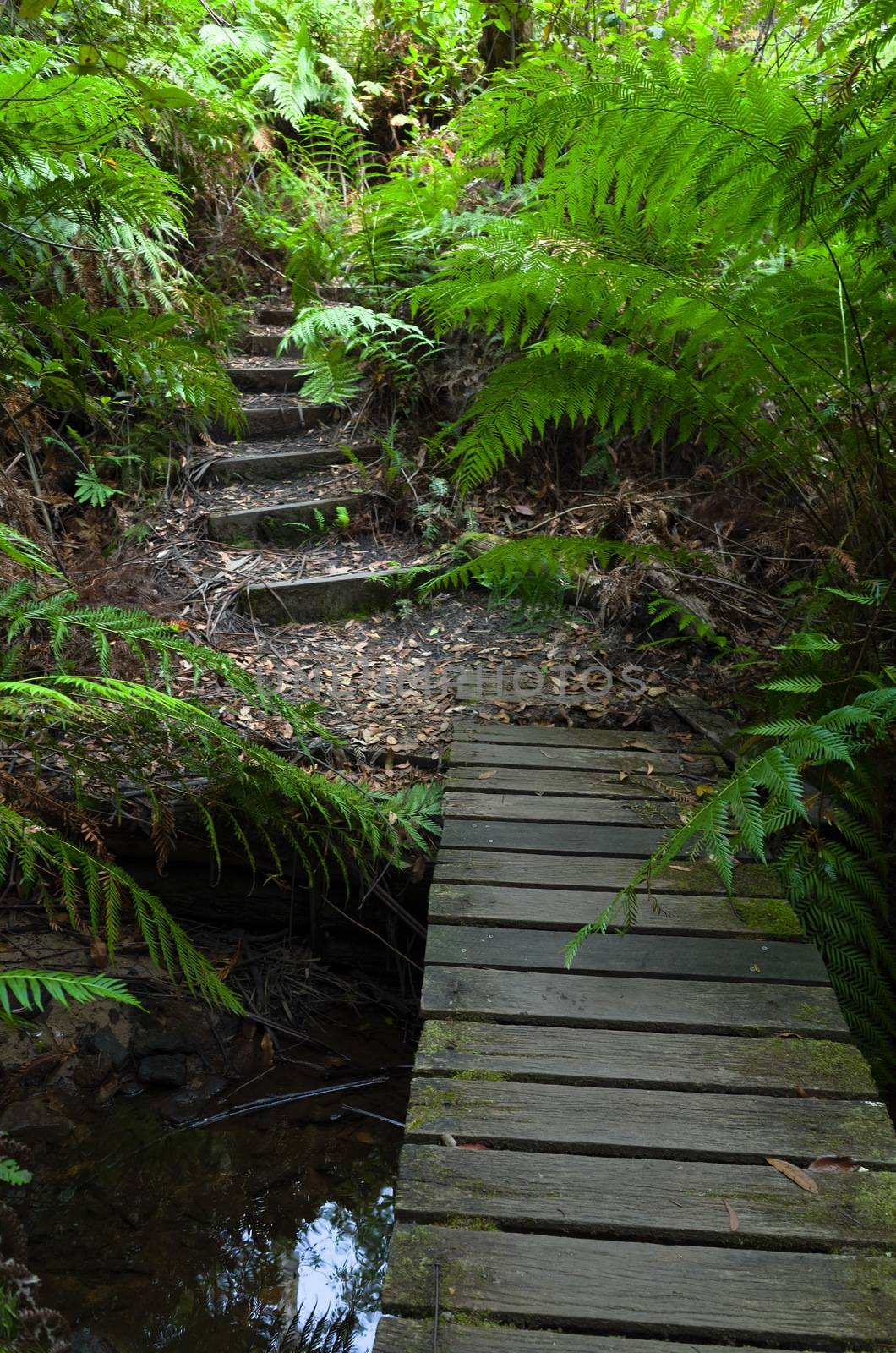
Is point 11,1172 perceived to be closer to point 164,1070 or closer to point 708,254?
point 164,1070

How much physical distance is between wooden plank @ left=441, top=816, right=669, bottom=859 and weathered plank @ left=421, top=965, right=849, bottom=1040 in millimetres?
488

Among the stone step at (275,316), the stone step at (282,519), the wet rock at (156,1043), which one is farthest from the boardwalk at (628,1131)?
the stone step at (275,316)

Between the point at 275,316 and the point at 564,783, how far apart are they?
14.9 ft

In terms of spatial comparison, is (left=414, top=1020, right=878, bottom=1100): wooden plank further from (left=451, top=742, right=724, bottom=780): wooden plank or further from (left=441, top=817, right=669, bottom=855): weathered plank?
(left=451, top=742, right=724, bottom=780): wooden plank

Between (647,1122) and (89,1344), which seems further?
(89,1344)

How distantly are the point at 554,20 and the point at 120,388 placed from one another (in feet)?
10.7

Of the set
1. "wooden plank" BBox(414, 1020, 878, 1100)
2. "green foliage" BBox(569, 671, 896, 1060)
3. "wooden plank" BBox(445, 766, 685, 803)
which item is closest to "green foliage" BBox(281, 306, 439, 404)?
"wooden plank" BBox(445, 766, 685, 803)

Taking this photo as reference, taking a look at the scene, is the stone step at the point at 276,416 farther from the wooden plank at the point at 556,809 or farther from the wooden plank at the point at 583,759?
the wooden plank at the point at 556,809

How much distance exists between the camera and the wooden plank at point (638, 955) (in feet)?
6.48

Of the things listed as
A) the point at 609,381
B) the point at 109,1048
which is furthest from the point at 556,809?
the point at 109,1048

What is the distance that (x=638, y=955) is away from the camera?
2.04 meters

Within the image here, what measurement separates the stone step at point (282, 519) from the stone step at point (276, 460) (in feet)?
1.03

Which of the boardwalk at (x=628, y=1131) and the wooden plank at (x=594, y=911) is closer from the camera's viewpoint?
the boardwalk at (x=628, y=1131)

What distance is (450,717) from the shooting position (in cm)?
327
